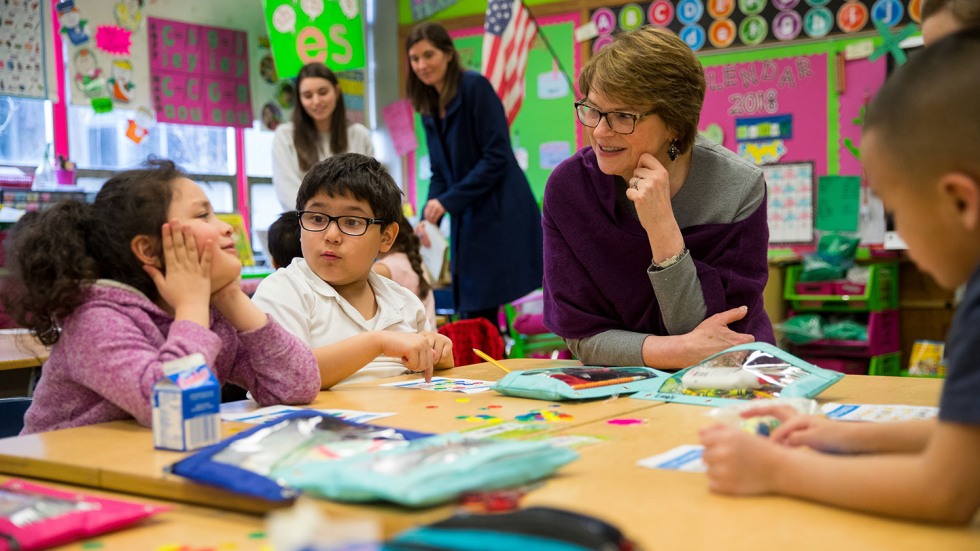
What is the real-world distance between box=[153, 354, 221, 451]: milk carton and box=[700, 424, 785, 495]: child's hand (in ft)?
2.03

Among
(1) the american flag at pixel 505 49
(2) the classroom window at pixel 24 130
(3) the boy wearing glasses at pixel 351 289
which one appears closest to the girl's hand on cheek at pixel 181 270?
(3) the boy wearing glasses at pixel 351 289

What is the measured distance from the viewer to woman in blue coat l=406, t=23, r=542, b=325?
377 centimetres

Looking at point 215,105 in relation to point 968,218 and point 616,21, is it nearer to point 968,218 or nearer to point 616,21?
point 616,21

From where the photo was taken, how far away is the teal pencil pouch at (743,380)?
1.45 meters

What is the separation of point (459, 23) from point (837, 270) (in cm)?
307

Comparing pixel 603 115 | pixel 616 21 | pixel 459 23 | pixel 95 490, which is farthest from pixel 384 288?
pixel 459 23

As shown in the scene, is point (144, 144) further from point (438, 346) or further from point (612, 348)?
point (612, 348)

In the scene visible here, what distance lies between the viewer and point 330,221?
2000mm

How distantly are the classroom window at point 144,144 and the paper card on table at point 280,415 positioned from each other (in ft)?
12.3

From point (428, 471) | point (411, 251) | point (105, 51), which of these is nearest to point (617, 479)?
point (428, 471)

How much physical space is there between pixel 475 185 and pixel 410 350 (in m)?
2.11

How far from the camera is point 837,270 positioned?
494cm

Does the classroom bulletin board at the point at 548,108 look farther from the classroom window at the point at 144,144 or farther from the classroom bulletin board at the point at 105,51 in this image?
the classroom bulletin board at the point at 105,51

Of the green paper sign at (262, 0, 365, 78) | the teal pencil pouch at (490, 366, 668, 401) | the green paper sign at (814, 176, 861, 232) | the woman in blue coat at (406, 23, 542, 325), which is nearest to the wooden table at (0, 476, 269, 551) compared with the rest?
the teal pencil pouch at (490, 366, 668, 401)
